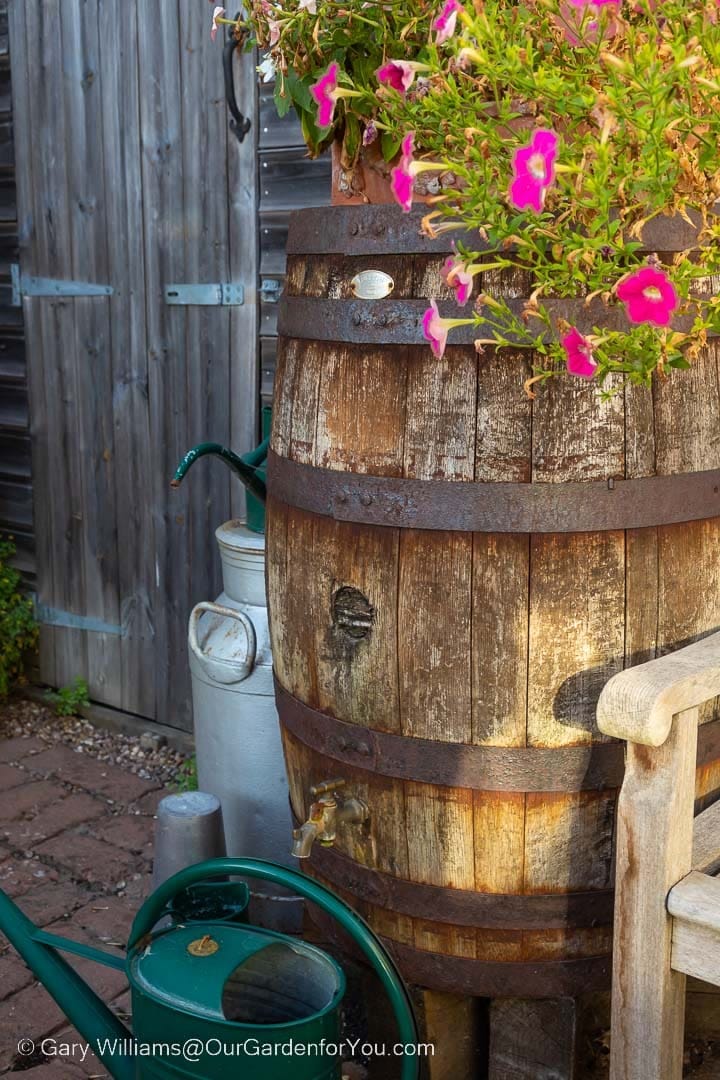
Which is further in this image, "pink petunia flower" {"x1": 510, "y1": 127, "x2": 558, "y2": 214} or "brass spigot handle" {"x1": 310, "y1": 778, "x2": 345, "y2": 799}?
"brass spigot handle" {"x1": 310, "y1": 778, "x2": 345, "y2": 799}

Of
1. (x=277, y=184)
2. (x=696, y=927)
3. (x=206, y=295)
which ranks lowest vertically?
(x=696, y=927)

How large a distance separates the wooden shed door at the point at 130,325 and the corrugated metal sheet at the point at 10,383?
0.06 m

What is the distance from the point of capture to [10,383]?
3916 millimetres

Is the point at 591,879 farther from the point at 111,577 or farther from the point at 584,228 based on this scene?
the point at 111,577

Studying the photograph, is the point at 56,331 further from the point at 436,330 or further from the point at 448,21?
the point at 448,21

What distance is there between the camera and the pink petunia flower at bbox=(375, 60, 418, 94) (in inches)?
49.9

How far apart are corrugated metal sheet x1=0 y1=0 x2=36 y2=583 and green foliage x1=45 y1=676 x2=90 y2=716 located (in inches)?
16.2

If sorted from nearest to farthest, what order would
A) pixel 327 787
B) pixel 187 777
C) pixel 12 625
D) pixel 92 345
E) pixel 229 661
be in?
pixel 327 787, pixel 229 661, pixel 187 777, pixel 92 345, pixel 12 625

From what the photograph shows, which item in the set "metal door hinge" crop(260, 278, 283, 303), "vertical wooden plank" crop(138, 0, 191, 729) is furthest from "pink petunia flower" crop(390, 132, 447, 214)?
"vertical wooden plank" crop(138, 0, 191, 729)

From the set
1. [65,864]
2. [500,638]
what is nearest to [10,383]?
[65,864]

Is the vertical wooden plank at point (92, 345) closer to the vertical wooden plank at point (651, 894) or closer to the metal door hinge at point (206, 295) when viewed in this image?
the metal door hinge at point (206, 295)

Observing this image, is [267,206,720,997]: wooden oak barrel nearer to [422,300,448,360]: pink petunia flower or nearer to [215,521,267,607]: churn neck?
[422,300,448,360]: pink petunia flower

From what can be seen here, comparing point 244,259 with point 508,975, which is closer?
point 508,975

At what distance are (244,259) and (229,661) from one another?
3.99 feet
